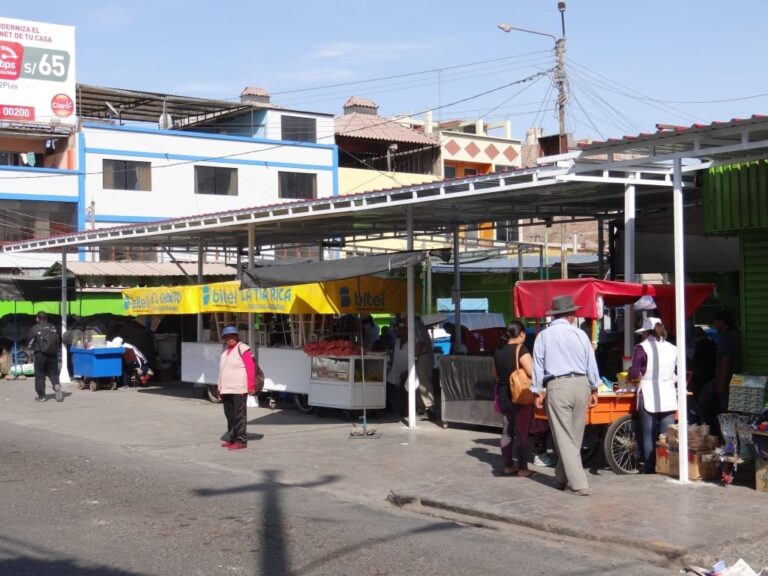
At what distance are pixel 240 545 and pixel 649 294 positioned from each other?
6.00 m

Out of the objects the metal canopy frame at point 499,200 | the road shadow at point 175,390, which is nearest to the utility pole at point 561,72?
the metal canopy frame at point 499,200

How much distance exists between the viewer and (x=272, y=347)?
57.5ft

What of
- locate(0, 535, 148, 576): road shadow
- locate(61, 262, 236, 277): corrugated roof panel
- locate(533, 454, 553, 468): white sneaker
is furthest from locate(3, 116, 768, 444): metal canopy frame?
locate(61, 262, 236, 277): corrugated roof panel

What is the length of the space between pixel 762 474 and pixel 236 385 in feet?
22.3

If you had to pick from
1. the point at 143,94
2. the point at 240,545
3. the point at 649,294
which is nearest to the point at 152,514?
the point at 240,545

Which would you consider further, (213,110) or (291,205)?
(213,110)

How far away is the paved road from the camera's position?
23.5 ft

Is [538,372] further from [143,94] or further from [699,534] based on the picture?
[143,94]

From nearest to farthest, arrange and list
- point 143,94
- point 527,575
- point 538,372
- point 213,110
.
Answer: point 527,575
point 538,372
point 143,94
point 213,110

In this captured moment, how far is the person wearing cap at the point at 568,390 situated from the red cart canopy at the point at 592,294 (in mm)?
1201

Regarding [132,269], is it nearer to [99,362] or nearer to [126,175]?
[126,175]

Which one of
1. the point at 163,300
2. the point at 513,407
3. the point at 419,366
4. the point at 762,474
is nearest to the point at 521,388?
the point at 513,407

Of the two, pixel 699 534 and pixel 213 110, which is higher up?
pixel 213 110

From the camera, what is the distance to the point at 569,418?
31.5 feet
